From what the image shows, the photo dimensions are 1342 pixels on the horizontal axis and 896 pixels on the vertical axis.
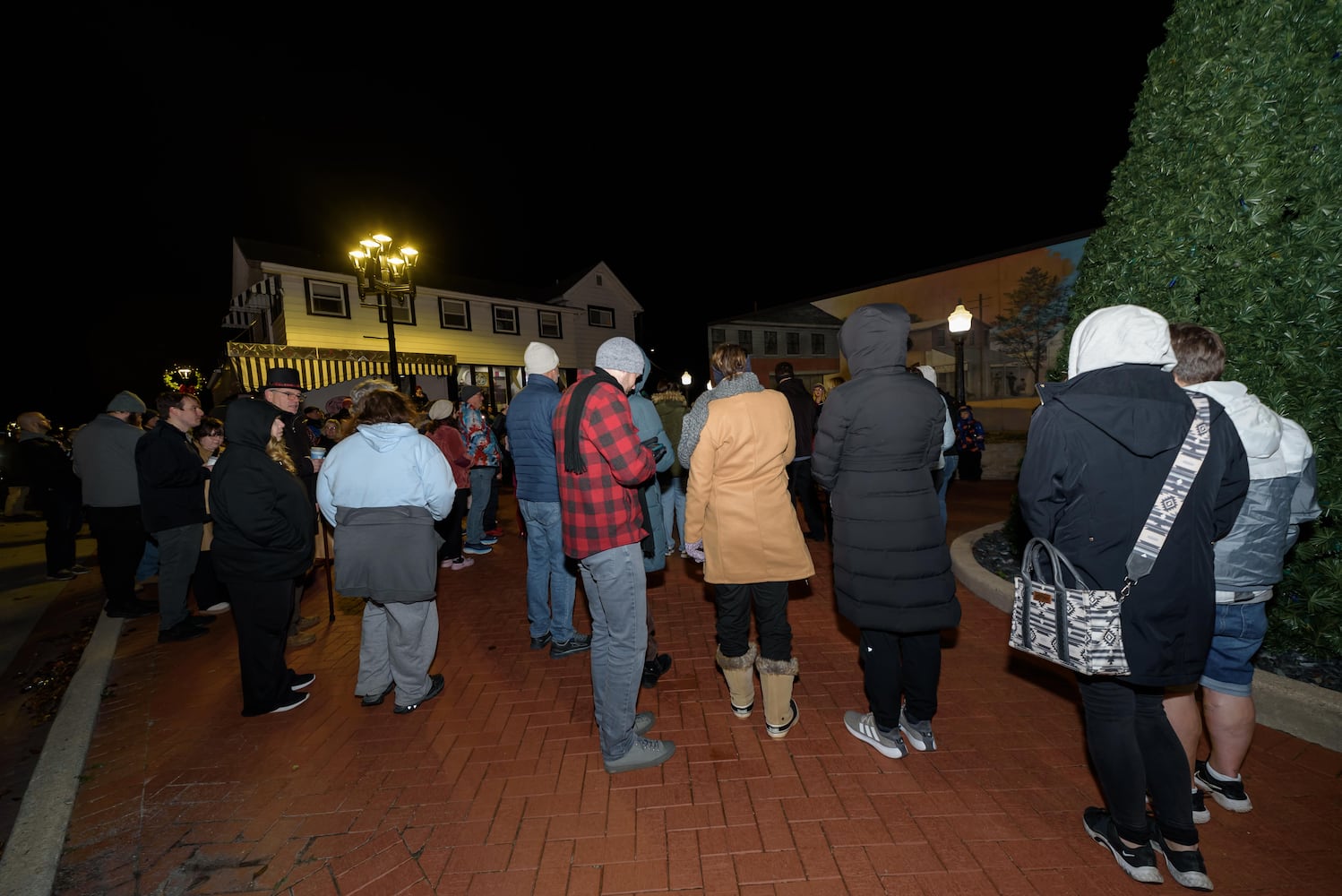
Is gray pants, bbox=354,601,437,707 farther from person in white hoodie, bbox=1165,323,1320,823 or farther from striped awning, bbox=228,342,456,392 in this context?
striped awning, bbox=228,342,456,392

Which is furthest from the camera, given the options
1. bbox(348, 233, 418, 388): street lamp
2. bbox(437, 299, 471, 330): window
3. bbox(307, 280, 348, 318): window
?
bbox(437, 299, 471, 330): window

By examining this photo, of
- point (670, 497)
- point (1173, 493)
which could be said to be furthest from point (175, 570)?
point (1173, 493)

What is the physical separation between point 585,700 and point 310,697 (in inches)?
76.3

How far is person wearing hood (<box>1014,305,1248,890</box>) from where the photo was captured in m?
1.82

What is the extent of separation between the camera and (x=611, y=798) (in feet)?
8.54

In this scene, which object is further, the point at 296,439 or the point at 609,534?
the point at 296,439

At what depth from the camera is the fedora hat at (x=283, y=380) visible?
13.3ft

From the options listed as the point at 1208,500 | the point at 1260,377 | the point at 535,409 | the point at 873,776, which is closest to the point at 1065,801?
the point at 873,776

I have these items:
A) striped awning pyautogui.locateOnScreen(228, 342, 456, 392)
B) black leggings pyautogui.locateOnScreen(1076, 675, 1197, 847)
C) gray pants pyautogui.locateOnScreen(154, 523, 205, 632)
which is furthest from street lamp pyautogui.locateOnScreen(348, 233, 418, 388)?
black leggings pyautogui.locateOnScreen(1076, 675, 1197, 847)

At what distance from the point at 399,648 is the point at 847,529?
2.82 metres

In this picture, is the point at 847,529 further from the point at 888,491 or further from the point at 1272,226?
the point at 1272,226

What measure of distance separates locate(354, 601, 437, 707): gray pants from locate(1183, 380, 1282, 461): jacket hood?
4049 mm

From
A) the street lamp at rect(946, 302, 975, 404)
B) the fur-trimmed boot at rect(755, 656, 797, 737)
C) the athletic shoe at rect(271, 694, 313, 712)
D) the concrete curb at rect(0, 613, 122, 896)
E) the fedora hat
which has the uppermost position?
the street lamp at rect(946, 302, 975, 404)

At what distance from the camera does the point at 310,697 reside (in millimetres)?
3711
